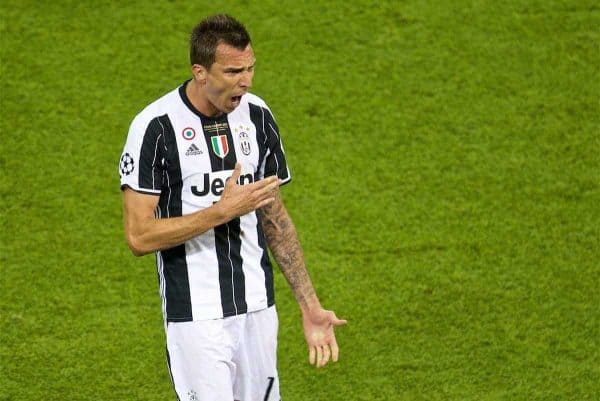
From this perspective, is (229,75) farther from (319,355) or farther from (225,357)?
(319,355)

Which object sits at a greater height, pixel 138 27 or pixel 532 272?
pixel 138 27

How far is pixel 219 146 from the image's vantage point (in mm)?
4656

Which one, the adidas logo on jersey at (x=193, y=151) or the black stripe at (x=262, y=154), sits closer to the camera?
the adidas logo on jersey at (x=193, y=151)

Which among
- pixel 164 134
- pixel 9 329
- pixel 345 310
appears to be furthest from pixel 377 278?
pixel 164 134

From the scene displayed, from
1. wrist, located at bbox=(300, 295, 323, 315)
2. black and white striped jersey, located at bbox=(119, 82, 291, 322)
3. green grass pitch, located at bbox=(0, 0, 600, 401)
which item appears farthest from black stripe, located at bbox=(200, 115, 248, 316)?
green grass pitch, located at bbox=(0, 0, 600, 401)

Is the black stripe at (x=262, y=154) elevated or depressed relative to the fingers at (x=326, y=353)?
elevated

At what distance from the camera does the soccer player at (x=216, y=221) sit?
4508 millimetres

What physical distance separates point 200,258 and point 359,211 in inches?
109

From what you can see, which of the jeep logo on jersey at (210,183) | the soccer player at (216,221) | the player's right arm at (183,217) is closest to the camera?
the player's right arm at (183,217)

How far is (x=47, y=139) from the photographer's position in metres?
7.78

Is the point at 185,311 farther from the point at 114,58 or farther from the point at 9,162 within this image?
the point at 114,58

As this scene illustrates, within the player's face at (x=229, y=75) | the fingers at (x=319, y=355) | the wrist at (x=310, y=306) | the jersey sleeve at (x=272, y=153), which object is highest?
the player's face at (x=229, y=75)

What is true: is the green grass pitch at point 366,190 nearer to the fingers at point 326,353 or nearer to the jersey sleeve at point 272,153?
the fingers at point 326,353

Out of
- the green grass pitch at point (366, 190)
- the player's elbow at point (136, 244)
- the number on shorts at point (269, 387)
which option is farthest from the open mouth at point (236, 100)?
the green grass pitch at point (366, 190)
